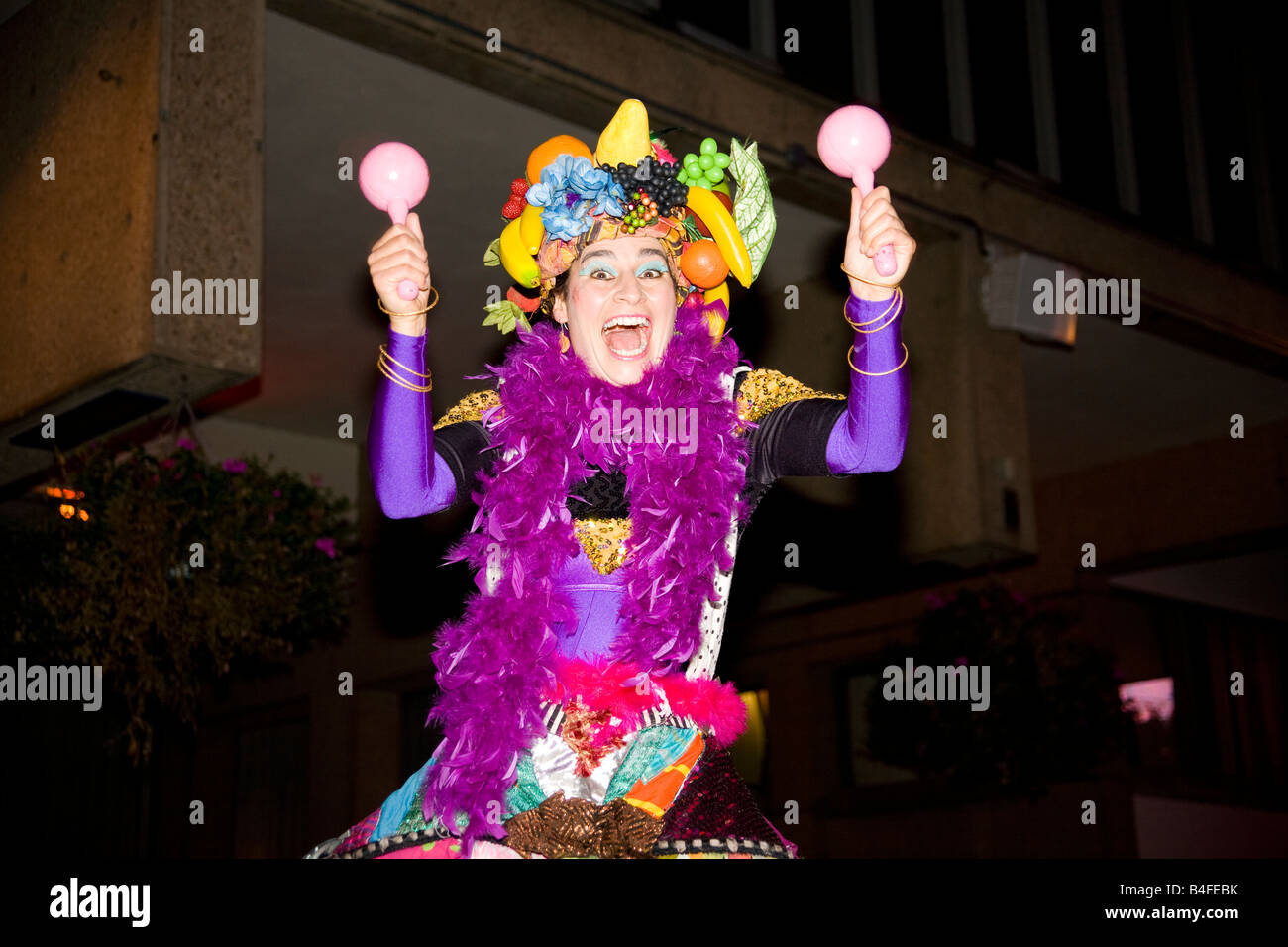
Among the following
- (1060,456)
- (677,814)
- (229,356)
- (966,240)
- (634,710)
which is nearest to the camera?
(677,814)

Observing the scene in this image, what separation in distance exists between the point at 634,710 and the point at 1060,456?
880cm

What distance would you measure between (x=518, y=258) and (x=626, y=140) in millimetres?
308

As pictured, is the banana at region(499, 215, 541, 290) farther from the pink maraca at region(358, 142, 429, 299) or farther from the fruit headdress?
the pink maraca at region(358, 142, 429, 299)

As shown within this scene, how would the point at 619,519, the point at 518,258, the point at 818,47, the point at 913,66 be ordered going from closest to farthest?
the point at 619,519 → the point at 518,258 → the point at 818,47 → the point at 913,66

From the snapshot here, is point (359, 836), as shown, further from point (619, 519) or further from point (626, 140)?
point (626, 140)

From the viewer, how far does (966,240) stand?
7262 millimetres

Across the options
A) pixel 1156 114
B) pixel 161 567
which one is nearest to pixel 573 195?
pixel 161 567

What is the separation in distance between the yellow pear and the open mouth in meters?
0.31

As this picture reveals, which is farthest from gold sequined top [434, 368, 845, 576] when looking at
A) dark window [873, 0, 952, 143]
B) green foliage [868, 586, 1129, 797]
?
green foliage [868, 586, 1129, 797]

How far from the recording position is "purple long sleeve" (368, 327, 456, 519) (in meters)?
2.38

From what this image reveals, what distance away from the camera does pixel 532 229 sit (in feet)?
8.98
